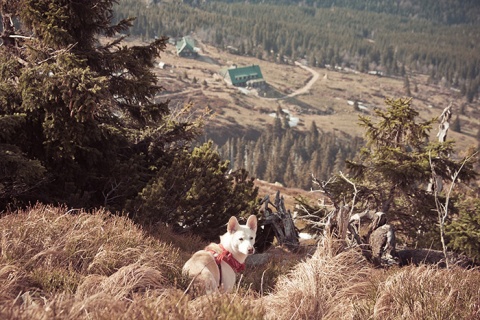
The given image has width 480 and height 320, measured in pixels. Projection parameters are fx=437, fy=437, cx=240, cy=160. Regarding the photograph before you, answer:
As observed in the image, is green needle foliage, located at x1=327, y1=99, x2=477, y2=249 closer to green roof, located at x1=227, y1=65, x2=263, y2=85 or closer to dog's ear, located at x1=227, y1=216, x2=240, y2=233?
dog's ear, located at x1=227, y1=216, x2=240, y2=233

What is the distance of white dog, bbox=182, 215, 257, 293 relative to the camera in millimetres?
5395

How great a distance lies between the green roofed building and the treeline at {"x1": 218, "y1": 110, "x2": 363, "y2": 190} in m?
34.7

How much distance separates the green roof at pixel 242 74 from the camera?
18512cm

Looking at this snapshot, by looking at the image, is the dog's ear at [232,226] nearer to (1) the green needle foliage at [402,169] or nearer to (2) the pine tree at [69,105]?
(2) the pine tree at [69,105]

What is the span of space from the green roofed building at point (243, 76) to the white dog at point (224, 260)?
593 feet

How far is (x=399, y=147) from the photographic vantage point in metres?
14.5

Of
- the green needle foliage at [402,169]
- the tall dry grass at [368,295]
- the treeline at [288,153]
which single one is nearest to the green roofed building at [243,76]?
the treeline at [288,153]

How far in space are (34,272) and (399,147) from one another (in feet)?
40.8

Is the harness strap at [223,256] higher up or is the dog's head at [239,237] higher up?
the dog's head at [239,237]

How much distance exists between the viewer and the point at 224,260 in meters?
5.87

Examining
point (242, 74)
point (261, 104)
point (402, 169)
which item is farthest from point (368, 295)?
point (242, 74)

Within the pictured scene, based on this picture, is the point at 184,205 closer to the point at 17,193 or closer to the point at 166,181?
the point at 166,181

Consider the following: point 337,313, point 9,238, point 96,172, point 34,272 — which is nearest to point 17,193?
point 96,172

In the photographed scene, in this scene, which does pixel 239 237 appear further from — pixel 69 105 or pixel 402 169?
pixel 402 169
